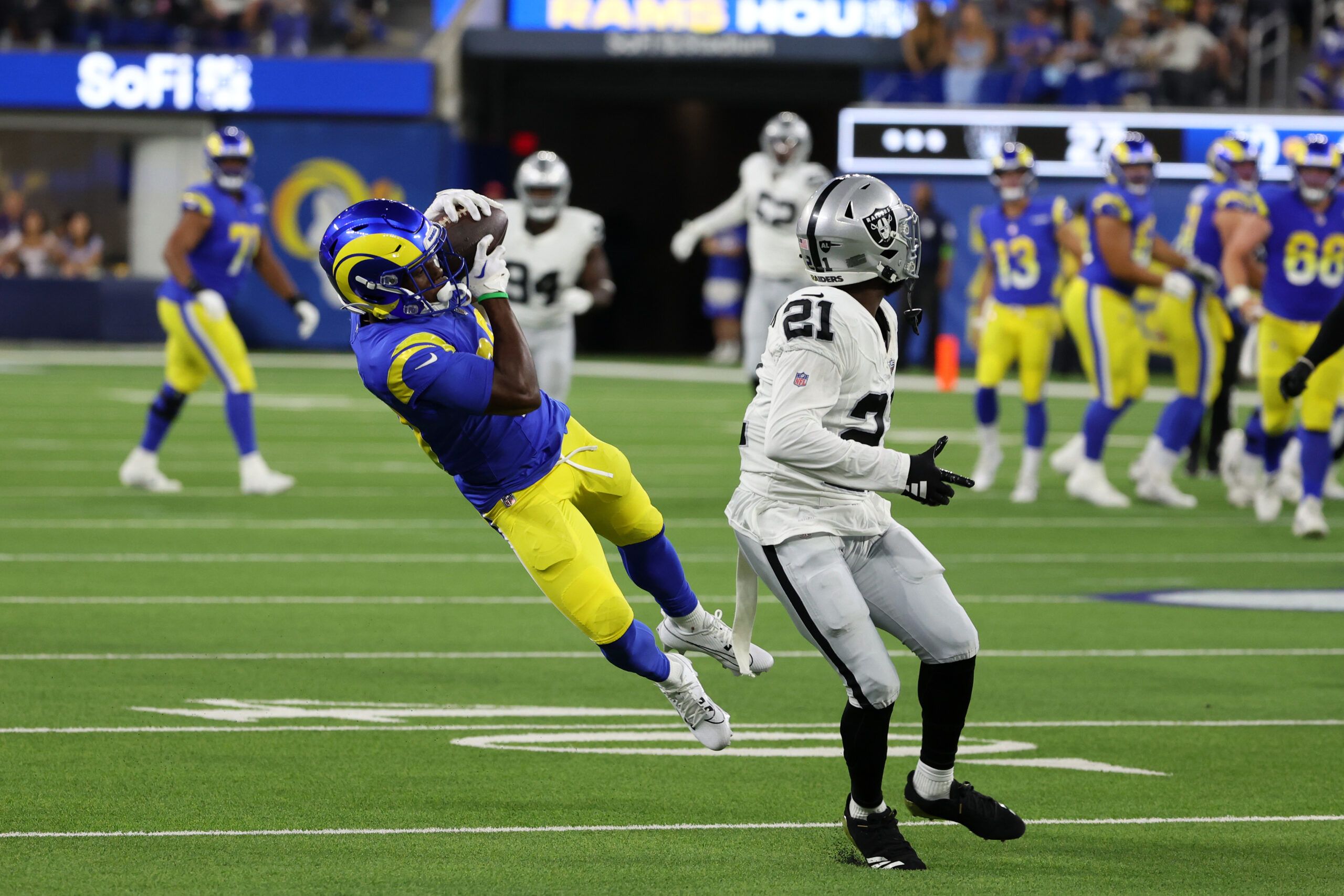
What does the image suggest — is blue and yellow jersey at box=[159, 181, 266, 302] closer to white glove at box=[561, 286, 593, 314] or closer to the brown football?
white glove at box=[561, 286, 593, 314]

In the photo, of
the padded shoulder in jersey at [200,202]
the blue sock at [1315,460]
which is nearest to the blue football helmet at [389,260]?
the blue sock at [1315,460]

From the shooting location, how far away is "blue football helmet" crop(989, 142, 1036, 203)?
11.9 m

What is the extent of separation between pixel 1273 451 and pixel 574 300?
425cm

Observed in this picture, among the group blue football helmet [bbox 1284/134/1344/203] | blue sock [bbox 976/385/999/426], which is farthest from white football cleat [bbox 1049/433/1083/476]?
blue football helmet [bbox 1284/134/1344/203]

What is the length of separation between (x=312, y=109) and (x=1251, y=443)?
60.0ft

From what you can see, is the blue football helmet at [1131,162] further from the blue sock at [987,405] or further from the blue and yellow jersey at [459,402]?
the blue and yellow jersey at [459,402]

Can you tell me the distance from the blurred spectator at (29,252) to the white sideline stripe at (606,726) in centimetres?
2291

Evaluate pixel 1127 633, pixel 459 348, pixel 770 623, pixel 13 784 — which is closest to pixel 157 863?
pixel 13 784

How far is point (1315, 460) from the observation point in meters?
10.1

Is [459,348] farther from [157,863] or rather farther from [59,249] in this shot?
[59,249]

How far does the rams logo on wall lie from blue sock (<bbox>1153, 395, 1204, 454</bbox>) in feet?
57.4

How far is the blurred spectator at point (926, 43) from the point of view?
2522 cm

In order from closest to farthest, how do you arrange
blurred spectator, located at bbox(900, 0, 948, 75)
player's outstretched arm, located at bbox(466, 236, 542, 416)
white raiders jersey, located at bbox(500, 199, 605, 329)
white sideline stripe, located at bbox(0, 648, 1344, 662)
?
player's outstretched arm, located at bbox(466, 236, 542, 416) < white sideline stripe, located at bbox(0, 648, 1344, 662) < white raiders jersey, located at bbox(500, 199, 605, 329) < blurred spectator, located at bbox(900, 0, 948, 75)

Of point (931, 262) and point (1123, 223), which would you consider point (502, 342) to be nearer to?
point (1123, 223)
